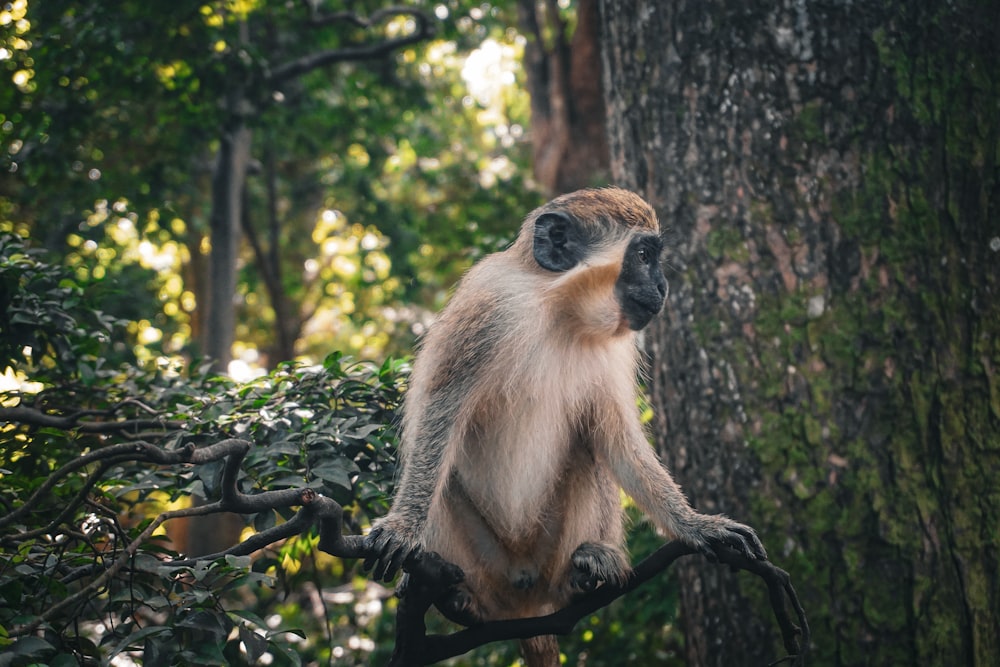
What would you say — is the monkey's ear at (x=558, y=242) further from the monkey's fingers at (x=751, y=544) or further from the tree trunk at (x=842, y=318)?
the monkey's fingers at (x=751, y=544)

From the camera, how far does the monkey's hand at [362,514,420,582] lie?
9.60 ft

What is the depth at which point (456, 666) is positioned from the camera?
7.58m

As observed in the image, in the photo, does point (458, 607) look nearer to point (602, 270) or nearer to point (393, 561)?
point (393, 561)

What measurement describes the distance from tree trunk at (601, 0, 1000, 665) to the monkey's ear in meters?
0.66

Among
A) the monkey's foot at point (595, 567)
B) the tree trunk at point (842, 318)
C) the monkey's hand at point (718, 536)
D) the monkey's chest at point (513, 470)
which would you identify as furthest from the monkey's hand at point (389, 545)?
the tree trunk at point (842, 318)

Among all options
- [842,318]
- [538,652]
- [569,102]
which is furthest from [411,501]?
[569,102]

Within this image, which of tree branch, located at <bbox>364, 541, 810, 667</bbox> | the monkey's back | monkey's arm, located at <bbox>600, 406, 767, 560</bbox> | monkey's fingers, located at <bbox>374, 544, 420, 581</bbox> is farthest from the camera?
the monkey's back

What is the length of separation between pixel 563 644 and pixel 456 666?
186 centimetres

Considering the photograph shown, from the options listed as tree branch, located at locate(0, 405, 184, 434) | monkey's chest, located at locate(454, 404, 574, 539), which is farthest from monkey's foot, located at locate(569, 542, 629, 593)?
tree branch, located at locate(0, 405, 184, 434)

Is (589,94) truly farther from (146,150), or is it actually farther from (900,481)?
(900,481)

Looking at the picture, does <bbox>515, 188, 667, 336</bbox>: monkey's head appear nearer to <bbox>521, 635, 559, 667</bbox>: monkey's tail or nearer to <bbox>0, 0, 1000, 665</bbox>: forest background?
<bbox>0, 0, 1000, 665</bbox>: forest background

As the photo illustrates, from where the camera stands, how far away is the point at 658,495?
11.7ft

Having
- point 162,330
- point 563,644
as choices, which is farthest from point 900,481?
point 162,330

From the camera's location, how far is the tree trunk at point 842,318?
144 inches
